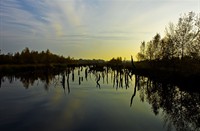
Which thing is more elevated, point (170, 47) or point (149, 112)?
point (170, 47)

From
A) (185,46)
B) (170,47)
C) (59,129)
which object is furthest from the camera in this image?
(170,47)

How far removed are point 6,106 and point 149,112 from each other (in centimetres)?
1023

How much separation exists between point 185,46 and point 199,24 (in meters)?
4.14

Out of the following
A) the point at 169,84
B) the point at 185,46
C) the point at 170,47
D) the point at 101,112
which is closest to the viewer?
the point at 101,112

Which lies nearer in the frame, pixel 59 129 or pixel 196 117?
pixel 59 129

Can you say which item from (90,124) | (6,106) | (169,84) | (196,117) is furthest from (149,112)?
→ (169,84)

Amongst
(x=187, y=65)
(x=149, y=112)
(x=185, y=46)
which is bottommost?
(x=149, y=112)

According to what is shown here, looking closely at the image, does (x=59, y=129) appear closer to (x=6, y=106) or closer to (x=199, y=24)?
(x=6, y=106)

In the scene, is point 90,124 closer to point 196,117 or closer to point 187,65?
Answer: point 196,117

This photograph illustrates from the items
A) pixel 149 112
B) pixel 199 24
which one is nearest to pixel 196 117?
pixel 149 112

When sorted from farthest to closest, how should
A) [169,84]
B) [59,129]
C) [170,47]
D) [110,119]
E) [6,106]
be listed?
[170,47] < [169,84] < [6,106] < [110,119] < [59,129]

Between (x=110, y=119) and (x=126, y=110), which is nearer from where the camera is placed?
(x=110, y=119)

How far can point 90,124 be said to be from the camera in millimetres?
13891

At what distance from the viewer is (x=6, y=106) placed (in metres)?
18.8
